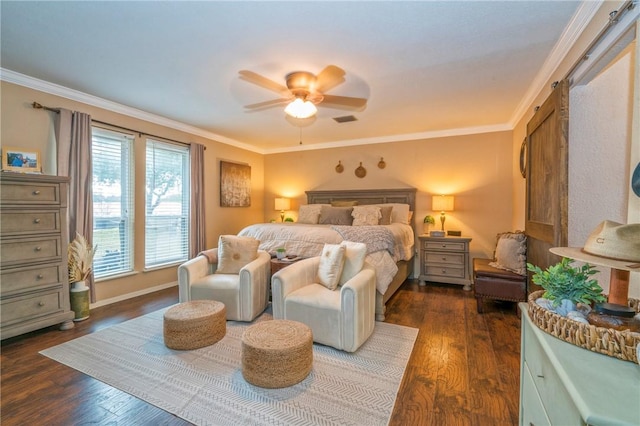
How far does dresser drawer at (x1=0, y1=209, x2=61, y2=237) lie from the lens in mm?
2553

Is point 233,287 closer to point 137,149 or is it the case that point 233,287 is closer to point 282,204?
point 137,149

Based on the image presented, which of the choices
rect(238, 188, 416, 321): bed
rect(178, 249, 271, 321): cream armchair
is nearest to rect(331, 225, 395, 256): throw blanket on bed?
rect(238, 188, 416, 321): bed

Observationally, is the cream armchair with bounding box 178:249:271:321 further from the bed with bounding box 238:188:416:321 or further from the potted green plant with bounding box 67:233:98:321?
the potted green plant with bounding box 67:233:98:321

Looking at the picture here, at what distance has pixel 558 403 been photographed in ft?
2.87

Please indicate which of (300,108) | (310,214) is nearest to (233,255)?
(300,108)

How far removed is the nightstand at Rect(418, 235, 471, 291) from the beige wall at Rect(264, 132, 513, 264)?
0.58 m

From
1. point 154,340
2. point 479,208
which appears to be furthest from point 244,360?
point 479,208

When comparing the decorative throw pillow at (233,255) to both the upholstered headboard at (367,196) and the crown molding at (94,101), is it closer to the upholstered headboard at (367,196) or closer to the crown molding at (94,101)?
the crown molding at (94,101)

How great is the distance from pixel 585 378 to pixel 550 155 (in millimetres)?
1885

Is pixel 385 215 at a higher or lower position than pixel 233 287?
higher

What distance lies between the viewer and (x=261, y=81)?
9.42ft

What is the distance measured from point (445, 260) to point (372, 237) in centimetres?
179

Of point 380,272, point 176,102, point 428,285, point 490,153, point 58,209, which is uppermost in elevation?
point 176,102

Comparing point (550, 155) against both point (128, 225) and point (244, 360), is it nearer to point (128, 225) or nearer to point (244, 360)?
point (244, 360)
